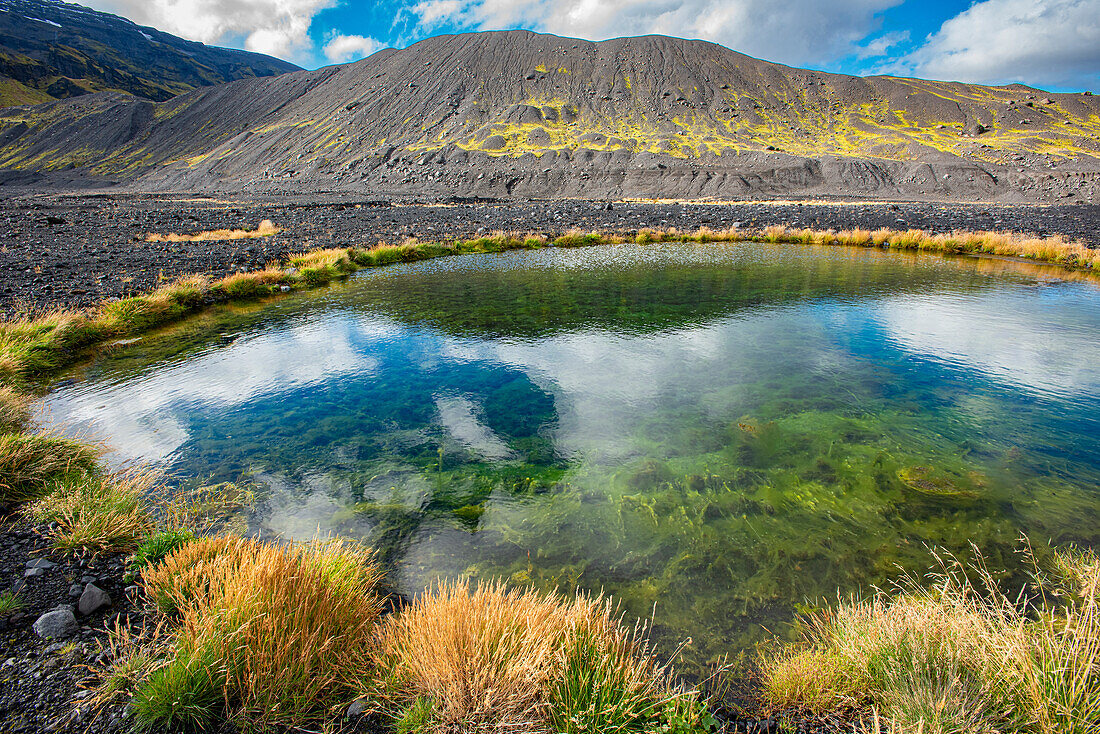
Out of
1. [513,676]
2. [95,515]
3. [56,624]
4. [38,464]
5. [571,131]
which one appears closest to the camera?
[513,676]

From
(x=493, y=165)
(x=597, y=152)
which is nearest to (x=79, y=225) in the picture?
(x=493, y=165)

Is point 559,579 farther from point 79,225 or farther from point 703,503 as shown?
point 79,225

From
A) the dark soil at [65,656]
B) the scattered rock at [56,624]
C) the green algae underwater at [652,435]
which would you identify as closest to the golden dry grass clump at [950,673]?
the dark soil at [65,656]

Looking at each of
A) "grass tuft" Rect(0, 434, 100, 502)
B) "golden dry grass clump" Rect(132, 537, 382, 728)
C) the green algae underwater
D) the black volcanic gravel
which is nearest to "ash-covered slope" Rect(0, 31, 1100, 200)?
the black volcanic gravel

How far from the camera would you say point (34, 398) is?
872cm

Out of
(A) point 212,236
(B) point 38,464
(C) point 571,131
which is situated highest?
(C) point 571,131

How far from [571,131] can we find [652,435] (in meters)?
99.1

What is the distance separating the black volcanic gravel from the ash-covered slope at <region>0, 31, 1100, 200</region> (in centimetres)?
3506

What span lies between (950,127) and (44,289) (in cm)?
14060

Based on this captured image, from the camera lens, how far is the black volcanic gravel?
1608 centimetres

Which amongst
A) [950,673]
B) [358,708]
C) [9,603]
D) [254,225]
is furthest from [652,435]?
[254,225]

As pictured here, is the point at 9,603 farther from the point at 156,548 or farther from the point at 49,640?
the point at 156,548

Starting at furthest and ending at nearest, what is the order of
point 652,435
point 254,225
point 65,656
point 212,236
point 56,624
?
point 254,225
point 212,236
point 652,435
point 56,624
point 65,656

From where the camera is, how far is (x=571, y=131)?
94188mm
